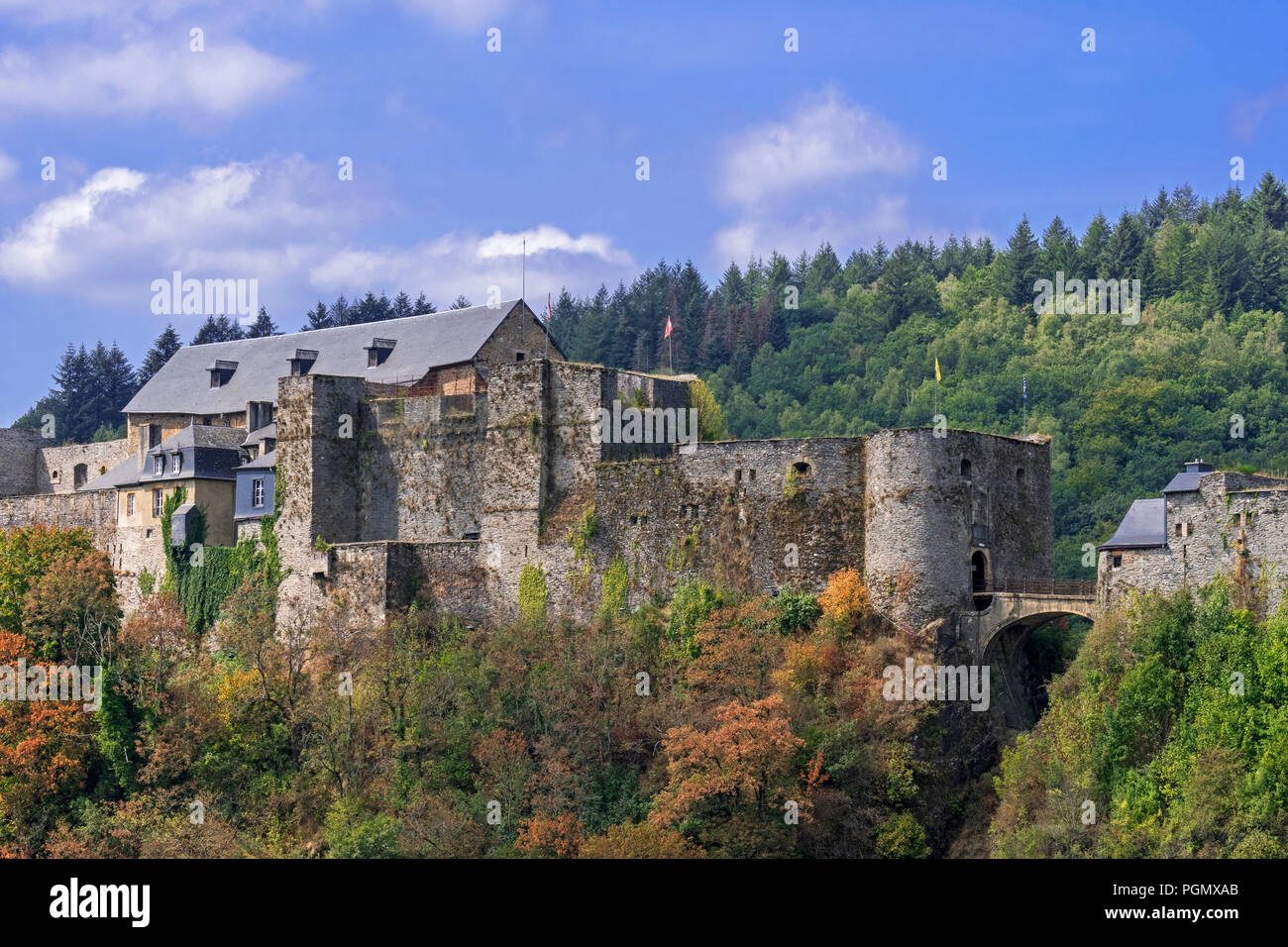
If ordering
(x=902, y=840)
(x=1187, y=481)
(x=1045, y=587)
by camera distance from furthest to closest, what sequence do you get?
(x=1045, y=587) → (x=902, y=840) → (x=1187, y=481)

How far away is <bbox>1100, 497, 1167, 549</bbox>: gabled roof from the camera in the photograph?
47750 mm

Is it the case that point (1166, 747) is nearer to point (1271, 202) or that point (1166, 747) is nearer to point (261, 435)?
point (261, 435)

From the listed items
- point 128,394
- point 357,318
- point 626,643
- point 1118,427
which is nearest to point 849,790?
point 626,643

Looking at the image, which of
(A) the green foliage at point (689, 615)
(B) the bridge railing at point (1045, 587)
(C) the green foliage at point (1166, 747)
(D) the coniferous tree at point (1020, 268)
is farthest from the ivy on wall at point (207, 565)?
(D) the coniferous tree at point (1020, 268)

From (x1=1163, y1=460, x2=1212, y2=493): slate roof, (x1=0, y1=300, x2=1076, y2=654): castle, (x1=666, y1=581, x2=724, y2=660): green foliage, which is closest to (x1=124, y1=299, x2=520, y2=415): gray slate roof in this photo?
(x1=0, y1=300, x2=1076, y2=654): castle

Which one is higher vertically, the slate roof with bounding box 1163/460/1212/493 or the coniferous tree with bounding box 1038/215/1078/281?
the coniferous tree with bounding box 1038/215/1078/281

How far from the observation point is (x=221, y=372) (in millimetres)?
74188

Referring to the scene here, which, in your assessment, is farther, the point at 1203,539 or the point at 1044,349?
the point at 1044,349

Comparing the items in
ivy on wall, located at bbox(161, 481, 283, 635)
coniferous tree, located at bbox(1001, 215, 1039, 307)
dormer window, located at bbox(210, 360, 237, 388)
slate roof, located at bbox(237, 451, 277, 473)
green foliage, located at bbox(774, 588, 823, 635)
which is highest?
coniferous tree, located at bbox(1001, 215, 1039, 307)

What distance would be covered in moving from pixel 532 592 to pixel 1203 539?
20.9 meters

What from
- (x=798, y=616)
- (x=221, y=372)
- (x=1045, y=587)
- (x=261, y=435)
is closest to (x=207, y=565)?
(x=261, y=435)

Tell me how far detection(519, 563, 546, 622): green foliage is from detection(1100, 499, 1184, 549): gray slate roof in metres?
17.5

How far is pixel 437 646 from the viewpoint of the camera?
190 ft

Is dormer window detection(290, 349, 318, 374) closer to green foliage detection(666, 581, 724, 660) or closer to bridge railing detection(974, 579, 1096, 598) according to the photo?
green foliage detection(666, 581, 724, 660)
